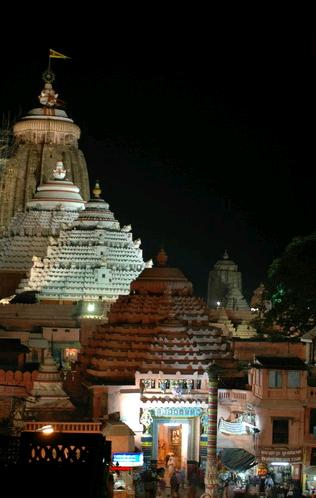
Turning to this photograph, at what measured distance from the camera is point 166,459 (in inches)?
1094

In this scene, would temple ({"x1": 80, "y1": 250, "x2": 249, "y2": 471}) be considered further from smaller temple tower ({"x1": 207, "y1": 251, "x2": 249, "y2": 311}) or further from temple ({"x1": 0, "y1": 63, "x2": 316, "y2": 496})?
smaller temple tower ({"x1": 207, "y1": 251, "x2": 249, "y2": 311})

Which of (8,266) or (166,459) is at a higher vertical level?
(8,266)

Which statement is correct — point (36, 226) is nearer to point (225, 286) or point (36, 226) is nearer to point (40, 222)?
point (40, 222)

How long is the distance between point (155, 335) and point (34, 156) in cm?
3251

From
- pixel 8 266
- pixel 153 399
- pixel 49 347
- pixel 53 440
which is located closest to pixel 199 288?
pixel 8 266

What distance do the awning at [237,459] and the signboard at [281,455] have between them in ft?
1.04

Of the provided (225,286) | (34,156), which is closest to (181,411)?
(34,156)

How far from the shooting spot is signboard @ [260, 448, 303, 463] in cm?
2586

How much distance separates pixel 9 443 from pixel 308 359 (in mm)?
24651

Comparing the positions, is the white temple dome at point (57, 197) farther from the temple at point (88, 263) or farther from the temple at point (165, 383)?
the temple at point (165, 383)

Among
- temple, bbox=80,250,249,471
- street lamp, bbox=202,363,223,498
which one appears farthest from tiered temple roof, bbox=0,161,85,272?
street lamp, bbox=202,363,223,498

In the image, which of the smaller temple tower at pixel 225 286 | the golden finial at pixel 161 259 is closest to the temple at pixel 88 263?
the golden finial at pixel 161 259

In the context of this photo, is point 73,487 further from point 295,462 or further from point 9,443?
point 295,462

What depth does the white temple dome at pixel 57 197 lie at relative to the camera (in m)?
55.0
